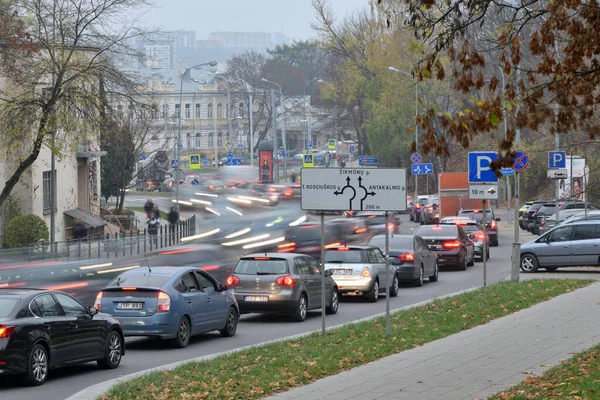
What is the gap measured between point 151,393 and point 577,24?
234 inches

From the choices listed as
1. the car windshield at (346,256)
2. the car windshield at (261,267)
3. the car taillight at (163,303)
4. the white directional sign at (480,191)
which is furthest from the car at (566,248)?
the car taillight at (163,303)

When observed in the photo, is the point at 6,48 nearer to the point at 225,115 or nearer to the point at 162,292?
the point at 162,292

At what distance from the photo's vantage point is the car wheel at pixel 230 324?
62.2 ft

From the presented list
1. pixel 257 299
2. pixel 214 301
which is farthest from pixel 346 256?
pixel 214 301

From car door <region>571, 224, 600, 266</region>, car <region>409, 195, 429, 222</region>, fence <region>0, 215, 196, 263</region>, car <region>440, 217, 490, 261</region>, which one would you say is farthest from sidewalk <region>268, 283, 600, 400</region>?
car <region>409, 195, 429, 222</region>

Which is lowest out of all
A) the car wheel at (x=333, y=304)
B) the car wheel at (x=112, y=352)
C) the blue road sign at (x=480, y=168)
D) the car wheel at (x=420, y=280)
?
the car wheel at (x=420, y=280)

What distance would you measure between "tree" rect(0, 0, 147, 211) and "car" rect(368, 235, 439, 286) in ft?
34.6

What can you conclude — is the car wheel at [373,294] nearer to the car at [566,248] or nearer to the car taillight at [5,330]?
the car at [566,248]

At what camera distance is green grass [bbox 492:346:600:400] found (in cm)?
1013

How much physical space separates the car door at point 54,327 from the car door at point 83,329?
10 cm

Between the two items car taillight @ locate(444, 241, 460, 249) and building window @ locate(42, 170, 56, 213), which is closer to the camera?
car taillight @ locate(444, 241, 460, 249)

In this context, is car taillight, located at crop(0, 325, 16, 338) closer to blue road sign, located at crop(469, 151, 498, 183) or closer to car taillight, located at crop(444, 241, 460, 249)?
blue road sign, located at crop(469, 151, 498, 183)

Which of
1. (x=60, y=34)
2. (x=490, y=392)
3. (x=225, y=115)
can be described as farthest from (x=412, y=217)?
(x=225, y=115)

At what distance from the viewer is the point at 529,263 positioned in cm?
3238
